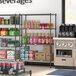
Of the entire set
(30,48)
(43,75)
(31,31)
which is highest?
(31,31)

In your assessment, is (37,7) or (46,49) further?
(37,7)

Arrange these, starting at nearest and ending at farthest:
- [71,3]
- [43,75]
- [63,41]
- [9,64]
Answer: [9,64] → [43,75] → [63,41] → [71,3]

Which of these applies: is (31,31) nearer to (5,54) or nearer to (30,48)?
(30,48)

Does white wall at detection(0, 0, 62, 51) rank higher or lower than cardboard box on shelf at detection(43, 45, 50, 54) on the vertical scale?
higher

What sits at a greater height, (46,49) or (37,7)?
(37,7)

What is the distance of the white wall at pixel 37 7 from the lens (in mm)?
10651

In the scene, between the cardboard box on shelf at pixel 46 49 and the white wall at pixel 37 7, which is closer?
the cardboard box on shelf at pixel 46 49

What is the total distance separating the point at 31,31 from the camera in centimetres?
1100

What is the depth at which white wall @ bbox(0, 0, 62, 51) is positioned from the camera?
1065cm

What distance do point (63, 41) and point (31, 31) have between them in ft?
5.65

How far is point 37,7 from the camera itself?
35.8ft

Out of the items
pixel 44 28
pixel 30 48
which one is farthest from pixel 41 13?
pixel 30 48

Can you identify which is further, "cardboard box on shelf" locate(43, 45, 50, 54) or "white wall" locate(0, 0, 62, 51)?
"white wall" locate(0, 0, 62, 51)

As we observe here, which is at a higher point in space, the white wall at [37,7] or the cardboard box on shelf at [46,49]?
the white wall at [37,7]
